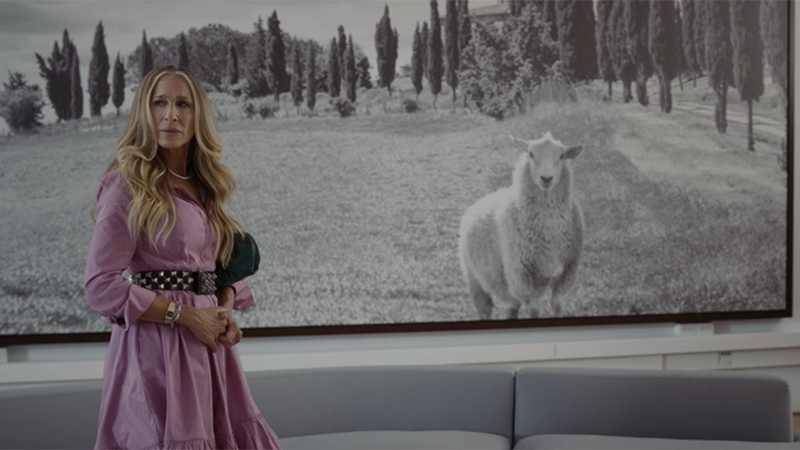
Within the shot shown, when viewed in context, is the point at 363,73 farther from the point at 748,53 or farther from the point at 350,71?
the point at 748,53

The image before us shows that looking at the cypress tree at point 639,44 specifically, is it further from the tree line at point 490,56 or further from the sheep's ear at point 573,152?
the sheep's ear at point 573,152

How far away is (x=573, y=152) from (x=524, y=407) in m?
1.94

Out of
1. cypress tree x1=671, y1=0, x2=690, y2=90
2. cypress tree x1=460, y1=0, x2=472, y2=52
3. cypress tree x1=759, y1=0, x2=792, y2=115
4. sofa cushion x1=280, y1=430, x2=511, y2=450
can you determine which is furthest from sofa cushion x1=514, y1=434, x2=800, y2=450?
cypress tree x1=759, y1=0, x2=792, y2=115

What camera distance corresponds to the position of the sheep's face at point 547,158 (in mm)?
5129

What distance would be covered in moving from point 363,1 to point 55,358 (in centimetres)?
228

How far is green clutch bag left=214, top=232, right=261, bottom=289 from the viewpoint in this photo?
2340mm

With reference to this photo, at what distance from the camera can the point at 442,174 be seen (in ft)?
16.4

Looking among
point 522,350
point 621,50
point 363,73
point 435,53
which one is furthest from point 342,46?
point 522,350

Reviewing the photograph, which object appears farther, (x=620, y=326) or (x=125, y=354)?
(x=620, y=326)

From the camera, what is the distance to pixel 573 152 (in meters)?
5.21

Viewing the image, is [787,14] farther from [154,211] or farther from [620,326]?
[154,211]

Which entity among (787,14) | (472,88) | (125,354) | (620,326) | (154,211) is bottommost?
(620,326)

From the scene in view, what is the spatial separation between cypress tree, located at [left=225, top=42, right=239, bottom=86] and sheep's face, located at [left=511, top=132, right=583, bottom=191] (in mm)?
1481

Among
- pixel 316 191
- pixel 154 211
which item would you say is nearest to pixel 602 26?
pixel 316 191
